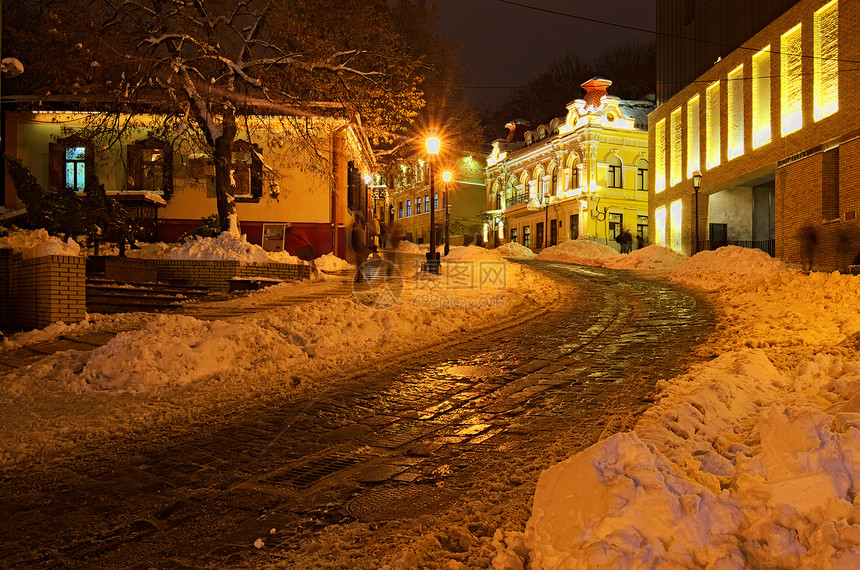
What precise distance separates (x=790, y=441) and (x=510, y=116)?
6437cm

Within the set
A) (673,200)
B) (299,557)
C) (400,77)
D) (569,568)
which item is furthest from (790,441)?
(673,200)

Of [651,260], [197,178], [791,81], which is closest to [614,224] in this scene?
[651,260]

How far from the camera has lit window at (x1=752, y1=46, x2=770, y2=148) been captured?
75.4ft

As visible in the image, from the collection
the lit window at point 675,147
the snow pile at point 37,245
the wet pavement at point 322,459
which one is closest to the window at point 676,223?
the lit window at point 675,147

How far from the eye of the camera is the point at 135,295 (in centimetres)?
1348

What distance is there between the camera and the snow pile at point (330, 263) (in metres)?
20.2

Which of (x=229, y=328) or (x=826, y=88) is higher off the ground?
(x=826, y=88)

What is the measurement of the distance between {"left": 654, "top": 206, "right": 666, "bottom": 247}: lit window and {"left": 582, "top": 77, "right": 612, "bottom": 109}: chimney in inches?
514

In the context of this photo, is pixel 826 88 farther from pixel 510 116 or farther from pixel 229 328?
pixel 510 116

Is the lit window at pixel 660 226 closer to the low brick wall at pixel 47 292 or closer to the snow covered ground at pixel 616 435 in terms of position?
the snow covered ground at pixel 616 435

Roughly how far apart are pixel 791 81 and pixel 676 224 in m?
10.9

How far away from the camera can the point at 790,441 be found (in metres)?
3.37

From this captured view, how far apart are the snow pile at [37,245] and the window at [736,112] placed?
23912 millimetres

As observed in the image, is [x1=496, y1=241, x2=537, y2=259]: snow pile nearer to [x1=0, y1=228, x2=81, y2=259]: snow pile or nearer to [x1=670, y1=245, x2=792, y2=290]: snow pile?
[x1=670, y1=245, x2=792, y2=290]: snow pile
